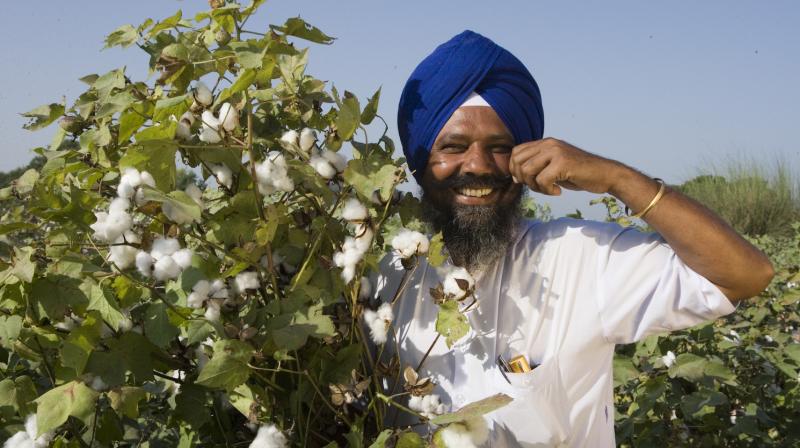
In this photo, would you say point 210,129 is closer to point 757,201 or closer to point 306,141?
point 306,141

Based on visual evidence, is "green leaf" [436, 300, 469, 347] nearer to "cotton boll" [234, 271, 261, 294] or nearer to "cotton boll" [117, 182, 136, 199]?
"cotton boll" [234, 271, 261, 294]

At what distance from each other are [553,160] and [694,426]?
1.61m

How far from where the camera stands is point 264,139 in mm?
1402

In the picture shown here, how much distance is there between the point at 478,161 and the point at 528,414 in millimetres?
591

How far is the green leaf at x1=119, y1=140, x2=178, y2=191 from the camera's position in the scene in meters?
1.17

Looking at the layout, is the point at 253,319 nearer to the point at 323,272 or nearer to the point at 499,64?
the point at 323,272

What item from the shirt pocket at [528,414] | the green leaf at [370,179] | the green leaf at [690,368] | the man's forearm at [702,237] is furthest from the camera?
the green leaf at [690,368]

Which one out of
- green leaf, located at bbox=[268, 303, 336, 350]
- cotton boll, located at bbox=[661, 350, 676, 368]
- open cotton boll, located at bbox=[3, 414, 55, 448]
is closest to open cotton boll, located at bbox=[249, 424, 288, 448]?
green leaf, located at bbox=[268, 303, 336, 350]

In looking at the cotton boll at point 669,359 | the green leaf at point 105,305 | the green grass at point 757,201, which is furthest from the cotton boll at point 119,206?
the green grass at point 757,201

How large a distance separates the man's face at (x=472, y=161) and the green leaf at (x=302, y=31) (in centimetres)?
68

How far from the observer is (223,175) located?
1.27 meters

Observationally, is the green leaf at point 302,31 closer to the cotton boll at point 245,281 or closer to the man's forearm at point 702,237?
the cotton boll at point 245,281

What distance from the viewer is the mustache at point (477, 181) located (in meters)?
1.90

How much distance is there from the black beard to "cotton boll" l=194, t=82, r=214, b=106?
72 centimetres
